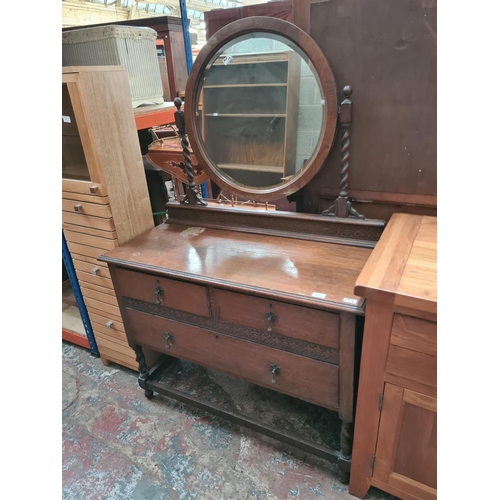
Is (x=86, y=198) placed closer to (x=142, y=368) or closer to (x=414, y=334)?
(x=142, y=368)

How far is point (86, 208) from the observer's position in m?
1.63

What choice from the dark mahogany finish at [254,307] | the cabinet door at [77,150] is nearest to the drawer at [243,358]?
the dark mahogany finish at [254,307]

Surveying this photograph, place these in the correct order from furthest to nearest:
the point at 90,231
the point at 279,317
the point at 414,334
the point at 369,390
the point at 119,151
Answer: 1. the point at 90,231
2. the point at 119,151
3. the point at 279,317
4. the point at 369,390
5. the point at 414,334

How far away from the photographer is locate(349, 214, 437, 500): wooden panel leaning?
2.97 ft

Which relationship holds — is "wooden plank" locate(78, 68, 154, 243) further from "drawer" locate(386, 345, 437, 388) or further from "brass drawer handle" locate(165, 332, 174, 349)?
"drawer" locate(386, 345, 437, 388)

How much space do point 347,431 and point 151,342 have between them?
2.90 feet

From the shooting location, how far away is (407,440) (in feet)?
3.52

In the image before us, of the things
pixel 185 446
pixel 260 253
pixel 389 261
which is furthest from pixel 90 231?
pixel 389 261

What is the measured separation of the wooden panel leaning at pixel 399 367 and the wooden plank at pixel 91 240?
3.82 feet

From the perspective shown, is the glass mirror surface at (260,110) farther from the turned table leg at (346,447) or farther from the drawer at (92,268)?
the turned table leg at (346,447)

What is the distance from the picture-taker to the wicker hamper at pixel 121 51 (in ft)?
5.41

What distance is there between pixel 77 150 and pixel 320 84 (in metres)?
1.11

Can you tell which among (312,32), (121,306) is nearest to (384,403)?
(121,306)

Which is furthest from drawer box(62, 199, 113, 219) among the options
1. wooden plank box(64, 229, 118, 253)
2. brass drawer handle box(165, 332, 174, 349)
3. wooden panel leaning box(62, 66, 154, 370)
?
brass drawer handle box(165, 332, 174, 349)
